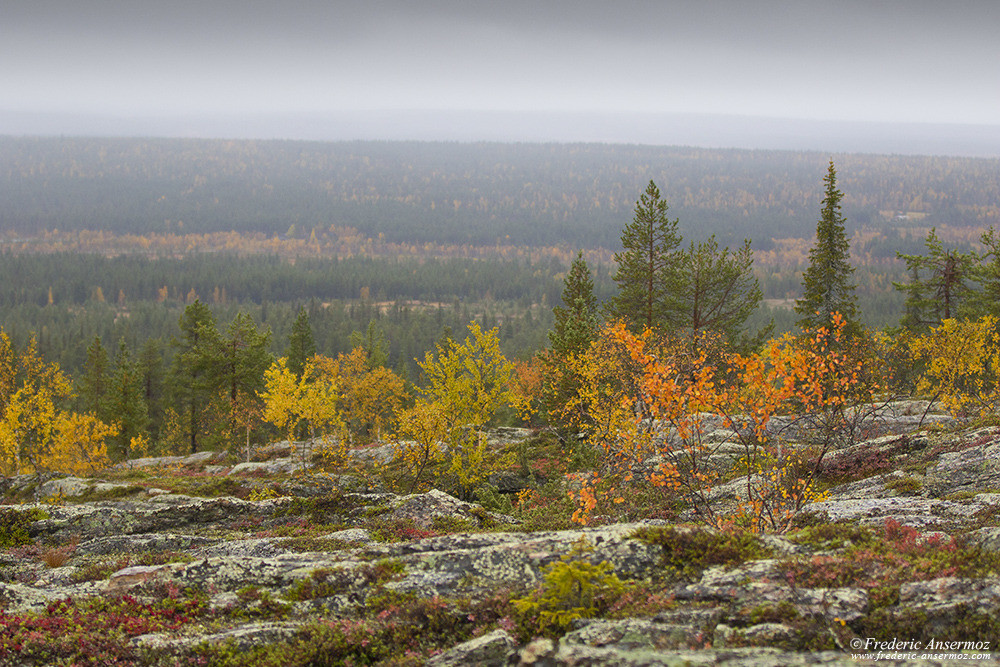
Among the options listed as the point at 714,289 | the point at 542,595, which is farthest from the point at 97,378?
the point at 542,595

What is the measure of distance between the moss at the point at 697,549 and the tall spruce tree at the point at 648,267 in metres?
35.9

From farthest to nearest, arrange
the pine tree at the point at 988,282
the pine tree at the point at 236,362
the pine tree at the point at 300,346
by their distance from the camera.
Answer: the pine tree at the point at 300,346 < the pine tree at the point at 236,362 < the pine tree at the point at 988,282

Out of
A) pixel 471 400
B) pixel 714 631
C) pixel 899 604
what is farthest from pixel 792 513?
pixel 471 400

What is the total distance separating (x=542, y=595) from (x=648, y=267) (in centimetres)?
4071

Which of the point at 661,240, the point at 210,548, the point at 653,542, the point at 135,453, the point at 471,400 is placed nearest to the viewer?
the point at 653,542

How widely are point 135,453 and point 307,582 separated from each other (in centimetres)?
6816

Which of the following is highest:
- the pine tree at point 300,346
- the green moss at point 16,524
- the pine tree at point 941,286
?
the pine tree at point 941,286

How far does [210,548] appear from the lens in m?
17.6

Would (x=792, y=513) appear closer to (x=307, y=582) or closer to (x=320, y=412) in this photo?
(x=307, y=582)

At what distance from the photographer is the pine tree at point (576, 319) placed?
40.3m

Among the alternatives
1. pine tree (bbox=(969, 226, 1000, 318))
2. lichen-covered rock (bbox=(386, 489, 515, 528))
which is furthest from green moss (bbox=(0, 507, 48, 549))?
pine tree (bbox=(969, 226, 1000, 318))

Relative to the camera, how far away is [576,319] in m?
40.8

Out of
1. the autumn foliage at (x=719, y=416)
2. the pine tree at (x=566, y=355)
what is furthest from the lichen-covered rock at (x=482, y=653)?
the pine tree at (x=566, y=355)

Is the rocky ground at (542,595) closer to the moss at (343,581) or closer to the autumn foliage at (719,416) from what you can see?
the moss at (343,581)
